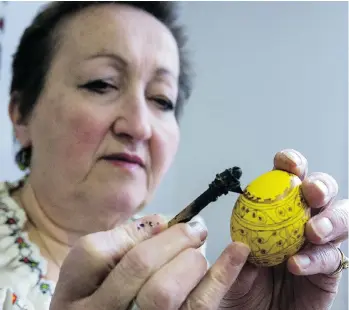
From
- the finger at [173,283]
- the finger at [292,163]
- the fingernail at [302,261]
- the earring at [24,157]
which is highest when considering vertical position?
the finger at [292,163]

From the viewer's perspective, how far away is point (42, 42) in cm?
95

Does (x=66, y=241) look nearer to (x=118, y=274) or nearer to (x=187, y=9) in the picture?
(x=118, y=274)

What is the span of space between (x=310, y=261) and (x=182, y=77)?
68 cm

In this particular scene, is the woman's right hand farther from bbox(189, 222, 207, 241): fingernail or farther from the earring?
the earring

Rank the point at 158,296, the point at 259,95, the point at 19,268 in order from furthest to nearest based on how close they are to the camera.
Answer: the point at 259,95 → the point at 19,268 → the point at 158,296

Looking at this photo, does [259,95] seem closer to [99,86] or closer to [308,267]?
[99,86]

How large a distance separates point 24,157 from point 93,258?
594 millimetres

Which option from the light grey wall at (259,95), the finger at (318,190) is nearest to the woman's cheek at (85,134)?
the finger at (318,190)

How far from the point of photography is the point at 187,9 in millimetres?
1655

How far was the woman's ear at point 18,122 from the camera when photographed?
0.95m

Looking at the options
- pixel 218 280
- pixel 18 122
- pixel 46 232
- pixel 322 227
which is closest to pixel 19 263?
pixel 46 232

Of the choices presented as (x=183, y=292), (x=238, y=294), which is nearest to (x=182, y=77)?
(x=238, y=294)

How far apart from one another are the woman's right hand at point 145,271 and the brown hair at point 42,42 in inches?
20.4

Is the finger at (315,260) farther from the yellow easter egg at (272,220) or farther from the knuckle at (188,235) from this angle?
the knuckle at (188,235)
